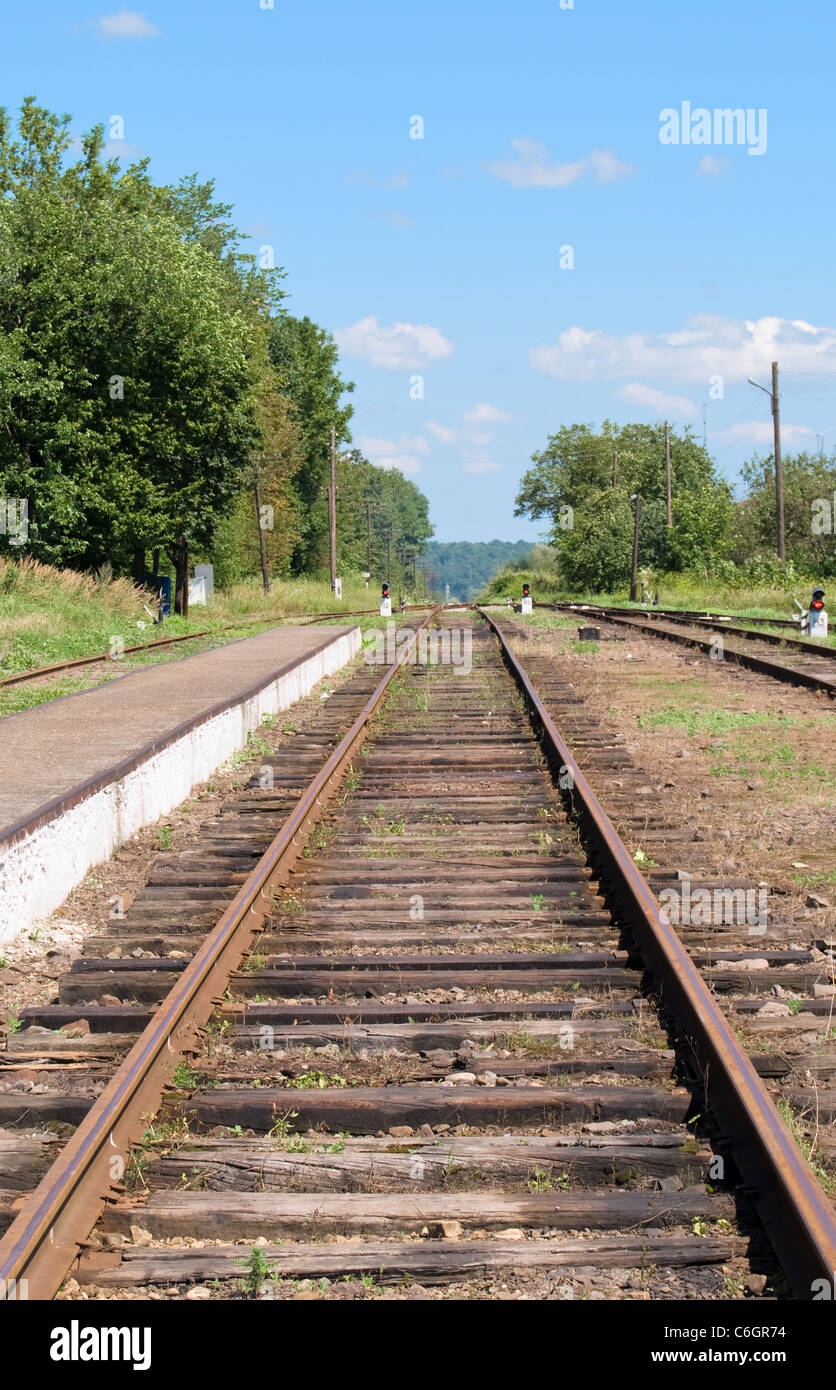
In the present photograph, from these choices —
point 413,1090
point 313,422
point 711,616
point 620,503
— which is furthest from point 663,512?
point 413,1090

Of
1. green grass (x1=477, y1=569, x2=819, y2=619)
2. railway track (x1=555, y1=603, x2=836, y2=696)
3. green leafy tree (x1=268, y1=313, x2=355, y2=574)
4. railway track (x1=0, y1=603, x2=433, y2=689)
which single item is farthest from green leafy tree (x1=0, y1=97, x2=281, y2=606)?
green leafy tree (x1=268, y1=313, x2=355, y2=574)

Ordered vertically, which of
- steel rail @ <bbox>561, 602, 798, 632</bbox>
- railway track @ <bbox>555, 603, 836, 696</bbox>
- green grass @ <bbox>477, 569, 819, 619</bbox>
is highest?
green grass @ <bbox>477, 569, 819, 619</bbox>

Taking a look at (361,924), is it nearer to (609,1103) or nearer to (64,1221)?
(609,1103)

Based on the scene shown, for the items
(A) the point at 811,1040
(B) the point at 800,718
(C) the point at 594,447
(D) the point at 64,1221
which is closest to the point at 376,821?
(A) the point at 811,1040

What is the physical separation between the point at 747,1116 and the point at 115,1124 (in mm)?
1755

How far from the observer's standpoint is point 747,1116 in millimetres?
3658

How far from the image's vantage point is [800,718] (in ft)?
44.1

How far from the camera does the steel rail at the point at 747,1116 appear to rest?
3.04 meters

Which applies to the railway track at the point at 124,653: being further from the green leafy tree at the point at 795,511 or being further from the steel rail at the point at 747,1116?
the green leafy tree at the point at 795,511

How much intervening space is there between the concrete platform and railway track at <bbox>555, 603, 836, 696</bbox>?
6.28 meters

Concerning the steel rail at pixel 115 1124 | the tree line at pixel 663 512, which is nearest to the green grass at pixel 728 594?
the tree line at pixel 663 512

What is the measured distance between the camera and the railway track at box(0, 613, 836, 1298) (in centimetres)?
318

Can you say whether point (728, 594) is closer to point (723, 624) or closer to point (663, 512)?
point (723, 624)

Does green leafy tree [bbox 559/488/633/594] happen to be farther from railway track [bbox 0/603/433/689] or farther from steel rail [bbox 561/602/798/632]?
railway track [bbox 0/603/433/689]
